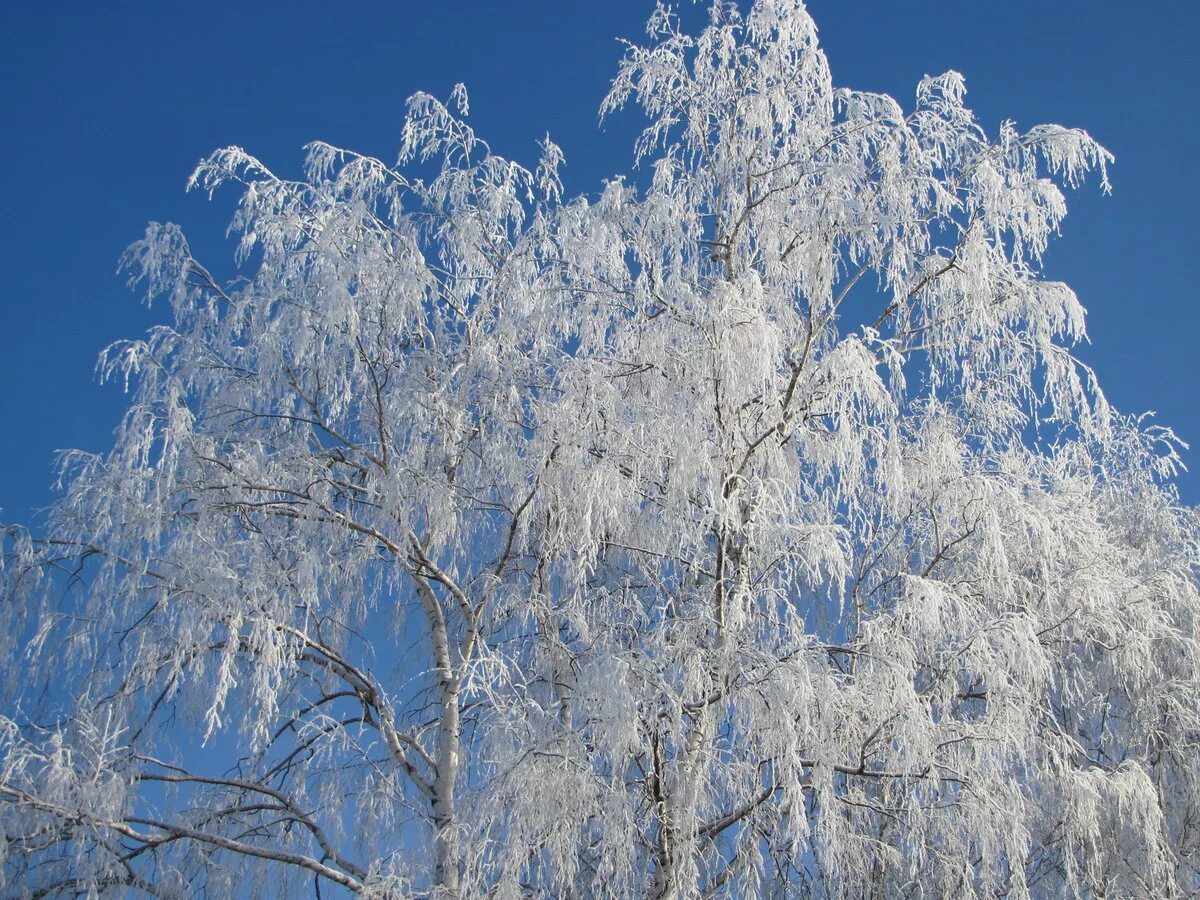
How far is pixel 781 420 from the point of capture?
5758 millimetres

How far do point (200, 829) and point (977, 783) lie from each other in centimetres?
343

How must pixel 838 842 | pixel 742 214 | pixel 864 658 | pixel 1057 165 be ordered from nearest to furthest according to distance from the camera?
1. pixel 838 842
2. pixel 864 658
3. pixel 1057 165
4. pixel 742 214

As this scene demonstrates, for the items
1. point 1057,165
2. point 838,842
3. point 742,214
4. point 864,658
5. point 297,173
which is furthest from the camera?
point 297,173

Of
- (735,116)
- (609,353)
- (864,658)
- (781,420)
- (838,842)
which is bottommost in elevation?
(838,842)

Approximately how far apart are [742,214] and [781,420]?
1271mm

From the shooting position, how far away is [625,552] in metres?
6.56

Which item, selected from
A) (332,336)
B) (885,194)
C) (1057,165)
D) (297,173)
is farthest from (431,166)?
(1057,165)

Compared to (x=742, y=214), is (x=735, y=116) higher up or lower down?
higher up

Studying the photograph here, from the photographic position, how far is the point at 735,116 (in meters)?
6.52

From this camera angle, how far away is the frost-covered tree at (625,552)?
16.4 feet

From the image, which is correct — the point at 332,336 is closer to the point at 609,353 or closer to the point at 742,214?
the point at 609,353

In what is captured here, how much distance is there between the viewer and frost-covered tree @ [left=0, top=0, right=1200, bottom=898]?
4.99 m

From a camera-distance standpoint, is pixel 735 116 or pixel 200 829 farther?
pixel 735 116

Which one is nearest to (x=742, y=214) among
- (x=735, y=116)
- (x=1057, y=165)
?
(x=735, y=116)
